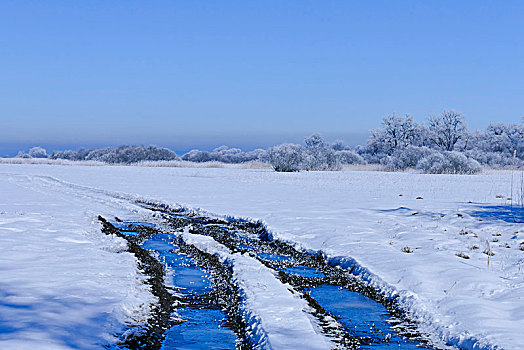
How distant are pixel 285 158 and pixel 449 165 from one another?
53.1 ft

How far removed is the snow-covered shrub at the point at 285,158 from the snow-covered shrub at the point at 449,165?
12388mm

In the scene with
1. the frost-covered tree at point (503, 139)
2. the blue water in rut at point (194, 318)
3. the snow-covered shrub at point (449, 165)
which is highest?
the frost-covered tree at point (503, 139)

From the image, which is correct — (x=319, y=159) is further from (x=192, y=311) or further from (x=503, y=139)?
(x=192, y=311)

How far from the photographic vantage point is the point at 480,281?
7.10 meters

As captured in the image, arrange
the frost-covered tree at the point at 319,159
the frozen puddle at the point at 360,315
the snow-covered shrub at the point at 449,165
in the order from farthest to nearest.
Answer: the frost-covered tree at the point at 319,159, the snow-covered shrub at the point at 449,165, the frozen puddle at the point at 360,315

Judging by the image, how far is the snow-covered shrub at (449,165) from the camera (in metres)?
43.8

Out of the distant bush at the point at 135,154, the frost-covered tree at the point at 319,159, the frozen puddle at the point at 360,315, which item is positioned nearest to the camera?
the frozen puddle at the point at 360,315

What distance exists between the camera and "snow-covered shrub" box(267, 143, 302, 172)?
4550 centimetres

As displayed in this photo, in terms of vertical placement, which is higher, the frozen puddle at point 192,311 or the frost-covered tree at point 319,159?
the frost-covered tree at point 319,159

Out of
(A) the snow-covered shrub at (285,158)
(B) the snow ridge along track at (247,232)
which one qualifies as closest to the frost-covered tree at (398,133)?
(A) the snow-covered shrub at (285,158)

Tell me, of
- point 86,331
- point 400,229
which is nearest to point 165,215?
point 400,229

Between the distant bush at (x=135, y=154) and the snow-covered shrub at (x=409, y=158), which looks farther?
the distant bush at (x=135, y=154)

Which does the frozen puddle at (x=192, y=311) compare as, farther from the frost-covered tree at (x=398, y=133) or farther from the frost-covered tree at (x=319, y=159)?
the frost-covered tree at (x=398, y=133)

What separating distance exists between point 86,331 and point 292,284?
3.37 meters
